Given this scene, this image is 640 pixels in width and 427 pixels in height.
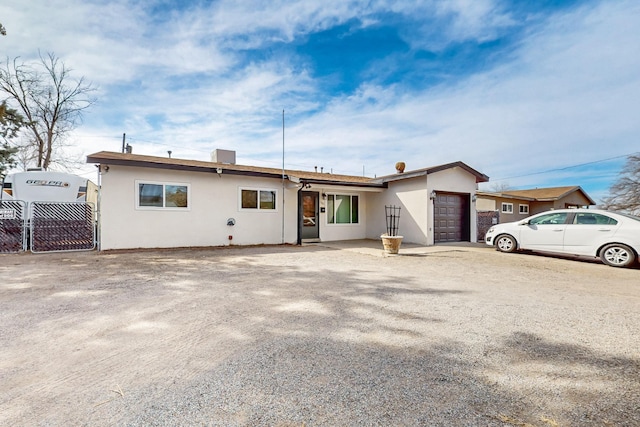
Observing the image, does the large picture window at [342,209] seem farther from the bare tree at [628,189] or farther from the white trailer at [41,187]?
the bare tree at [628,189]

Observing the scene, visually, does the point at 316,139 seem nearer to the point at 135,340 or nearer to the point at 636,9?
the point at 636,9

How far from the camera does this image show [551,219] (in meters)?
8.27

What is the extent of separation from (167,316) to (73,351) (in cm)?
91

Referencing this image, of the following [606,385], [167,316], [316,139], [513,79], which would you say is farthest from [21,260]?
[513,79]

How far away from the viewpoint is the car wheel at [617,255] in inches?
267

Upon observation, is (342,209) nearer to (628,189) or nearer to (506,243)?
(506,243)

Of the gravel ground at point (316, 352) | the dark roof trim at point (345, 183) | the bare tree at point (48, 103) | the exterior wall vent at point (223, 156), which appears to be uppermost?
the bare tree at point (48, 103)

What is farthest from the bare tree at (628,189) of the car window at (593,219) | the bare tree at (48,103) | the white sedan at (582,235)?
the bare tree at (48,103)

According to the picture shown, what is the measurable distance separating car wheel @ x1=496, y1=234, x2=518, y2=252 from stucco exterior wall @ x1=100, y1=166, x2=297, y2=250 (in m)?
7.15

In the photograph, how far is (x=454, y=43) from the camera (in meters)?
9.38

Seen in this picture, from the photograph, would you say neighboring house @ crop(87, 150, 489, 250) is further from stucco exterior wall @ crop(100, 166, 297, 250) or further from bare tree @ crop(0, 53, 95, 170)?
bare tree @ crop(0, 53, 95, 170)

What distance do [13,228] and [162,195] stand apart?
158 inches

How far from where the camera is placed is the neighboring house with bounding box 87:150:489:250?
8.78 meters

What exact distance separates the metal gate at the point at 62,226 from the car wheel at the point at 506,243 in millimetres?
13040
